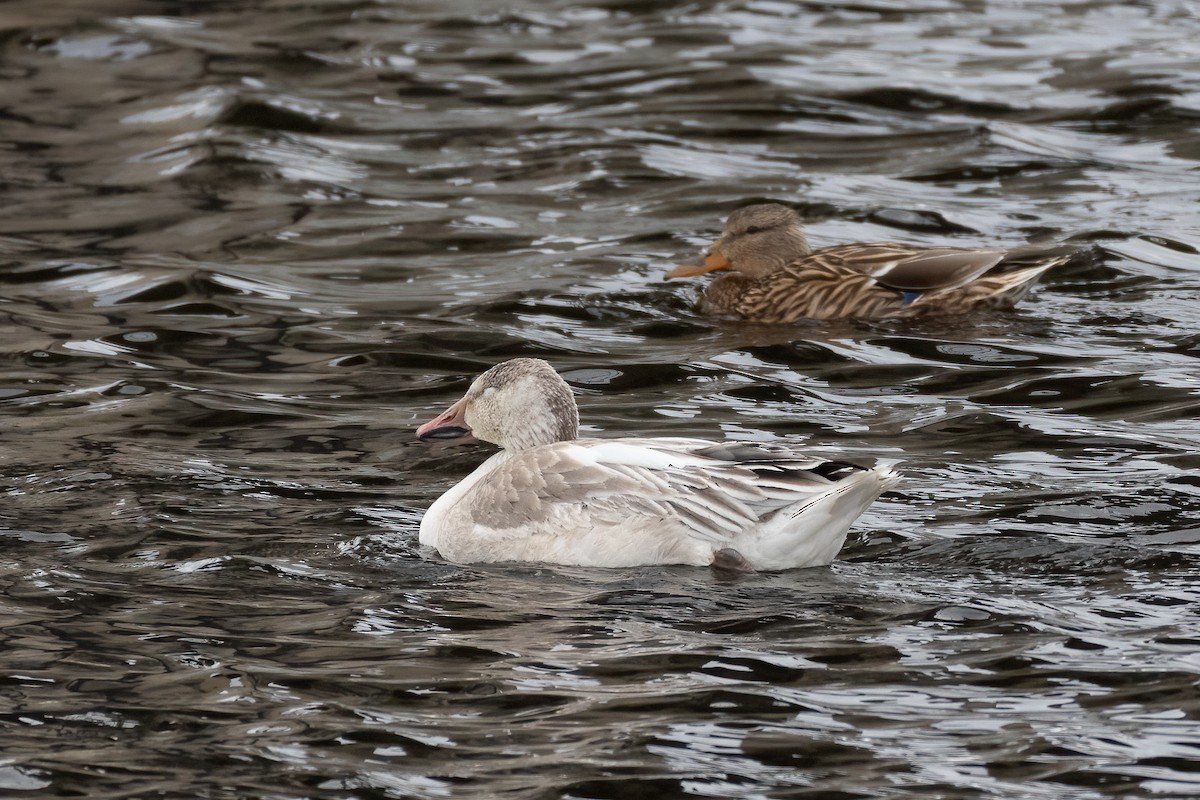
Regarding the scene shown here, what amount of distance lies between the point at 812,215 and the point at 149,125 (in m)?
6.00

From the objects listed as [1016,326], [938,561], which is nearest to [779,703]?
[938,561]

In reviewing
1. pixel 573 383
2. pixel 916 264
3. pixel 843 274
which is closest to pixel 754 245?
pixel 843 274

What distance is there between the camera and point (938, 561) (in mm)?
7383

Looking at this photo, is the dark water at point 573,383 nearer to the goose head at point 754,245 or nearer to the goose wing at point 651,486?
the goose wing at point 651,486

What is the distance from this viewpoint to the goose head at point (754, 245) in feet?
40.2

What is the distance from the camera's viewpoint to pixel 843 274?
39.0 ft

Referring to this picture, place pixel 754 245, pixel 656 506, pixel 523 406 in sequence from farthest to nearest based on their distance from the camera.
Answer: pixel 754 245 < pixel 523 406 < pixel 656 506

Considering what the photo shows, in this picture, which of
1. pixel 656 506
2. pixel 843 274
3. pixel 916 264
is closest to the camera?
pixel 656 506

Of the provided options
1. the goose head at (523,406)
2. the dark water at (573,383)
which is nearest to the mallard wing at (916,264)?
the dark water at (573,383)

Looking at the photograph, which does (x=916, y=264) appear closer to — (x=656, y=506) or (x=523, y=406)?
(x=523, y=406)

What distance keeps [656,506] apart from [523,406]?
105cm

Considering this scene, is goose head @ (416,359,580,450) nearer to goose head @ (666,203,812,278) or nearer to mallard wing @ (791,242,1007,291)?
mallard wing @ (791,242,1007,291)

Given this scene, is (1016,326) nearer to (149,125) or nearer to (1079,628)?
(1079,628)

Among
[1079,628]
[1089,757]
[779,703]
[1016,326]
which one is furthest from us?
[1016,326]
